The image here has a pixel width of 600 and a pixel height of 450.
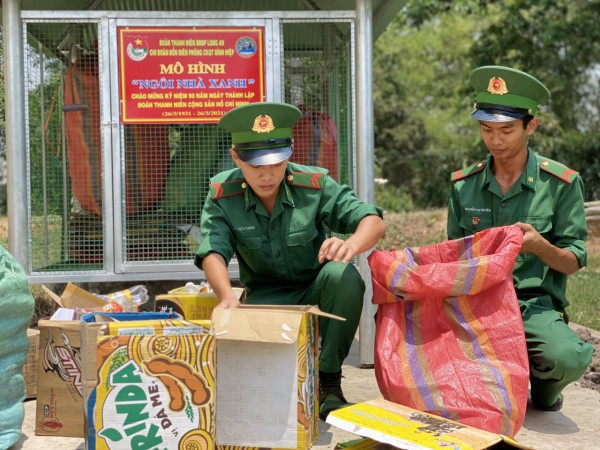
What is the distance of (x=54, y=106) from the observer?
187 inches

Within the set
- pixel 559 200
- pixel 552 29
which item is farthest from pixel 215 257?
pixel 552 29

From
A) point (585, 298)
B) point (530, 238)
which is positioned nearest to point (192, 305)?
point (530, 238)

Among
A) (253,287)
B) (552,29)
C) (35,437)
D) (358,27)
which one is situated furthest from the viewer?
(552,29)

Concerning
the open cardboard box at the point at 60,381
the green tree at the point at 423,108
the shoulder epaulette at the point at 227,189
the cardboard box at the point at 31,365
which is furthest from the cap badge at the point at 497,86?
the green tree at the point at 423,108

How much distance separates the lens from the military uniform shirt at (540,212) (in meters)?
3.66

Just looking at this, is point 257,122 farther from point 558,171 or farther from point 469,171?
point 558,171

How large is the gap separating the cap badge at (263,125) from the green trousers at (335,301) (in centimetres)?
63

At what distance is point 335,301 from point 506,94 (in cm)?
117

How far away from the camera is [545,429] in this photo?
351 centimetres

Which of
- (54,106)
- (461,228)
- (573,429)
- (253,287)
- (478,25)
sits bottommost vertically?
(573,429)

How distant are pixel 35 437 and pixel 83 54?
7.29ft

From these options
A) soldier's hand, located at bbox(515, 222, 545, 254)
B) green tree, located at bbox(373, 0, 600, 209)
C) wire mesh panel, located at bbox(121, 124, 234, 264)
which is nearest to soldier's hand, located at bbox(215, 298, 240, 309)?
soldier's hand, located at bbox(515, 222, 545, 254)

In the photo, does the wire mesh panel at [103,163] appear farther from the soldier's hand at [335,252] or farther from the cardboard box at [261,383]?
the cardboard box at [261,383]

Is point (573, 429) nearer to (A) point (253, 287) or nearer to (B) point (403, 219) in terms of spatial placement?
(A) point (253, 287)
